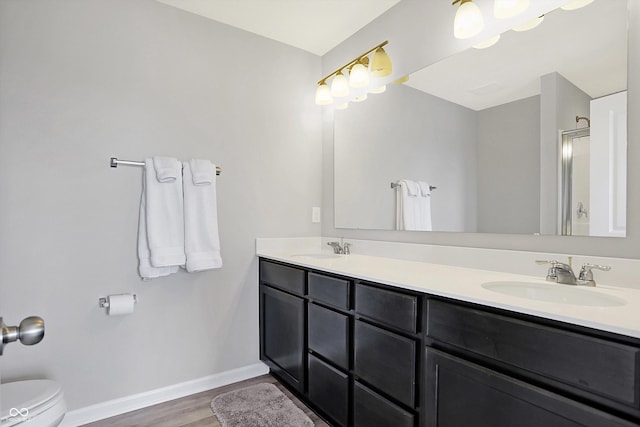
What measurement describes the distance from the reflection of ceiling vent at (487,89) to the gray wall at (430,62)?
0.75 ft

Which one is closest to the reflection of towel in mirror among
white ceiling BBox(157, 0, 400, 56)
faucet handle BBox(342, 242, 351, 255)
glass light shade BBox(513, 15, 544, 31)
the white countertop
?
the white countertop

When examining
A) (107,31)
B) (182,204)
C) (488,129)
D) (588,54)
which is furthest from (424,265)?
(107,31)

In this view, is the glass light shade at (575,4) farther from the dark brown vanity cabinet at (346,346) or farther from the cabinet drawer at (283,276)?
the cabinet drawer at (283,276)

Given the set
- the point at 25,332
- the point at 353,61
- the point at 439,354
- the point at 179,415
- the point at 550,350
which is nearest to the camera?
the point at 25,332

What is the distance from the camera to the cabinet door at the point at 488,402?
33.8 inches

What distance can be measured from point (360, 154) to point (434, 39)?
2.69 ft

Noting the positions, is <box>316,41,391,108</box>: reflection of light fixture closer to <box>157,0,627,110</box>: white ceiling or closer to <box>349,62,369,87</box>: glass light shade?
<box>349,62,369,87</box>: glass light shade

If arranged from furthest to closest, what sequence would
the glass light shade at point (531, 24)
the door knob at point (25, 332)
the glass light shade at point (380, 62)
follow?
the glass light shade at point (380, 62)
the glass light shade at point (531, 24)
the door knob at point (25, 332)

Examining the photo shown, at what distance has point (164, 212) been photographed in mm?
1949

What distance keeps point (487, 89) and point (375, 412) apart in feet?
5.09

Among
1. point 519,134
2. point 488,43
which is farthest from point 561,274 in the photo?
point 488,43

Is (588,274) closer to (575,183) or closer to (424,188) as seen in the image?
(575,183)

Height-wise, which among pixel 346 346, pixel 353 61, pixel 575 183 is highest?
pixel 353 61

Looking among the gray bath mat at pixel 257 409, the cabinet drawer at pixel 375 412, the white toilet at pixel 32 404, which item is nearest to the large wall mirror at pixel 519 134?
the cabinet drawer at pixel 375 412
